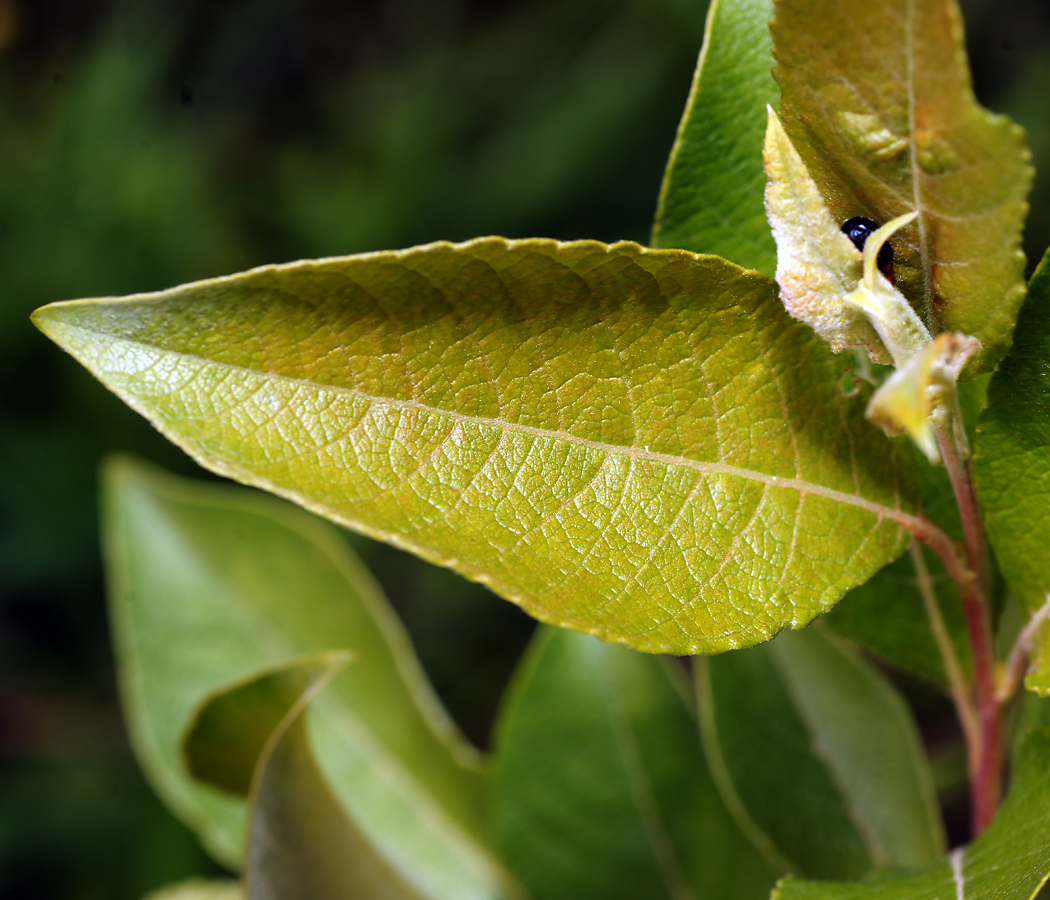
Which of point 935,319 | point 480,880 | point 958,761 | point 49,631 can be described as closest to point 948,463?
point 935,319

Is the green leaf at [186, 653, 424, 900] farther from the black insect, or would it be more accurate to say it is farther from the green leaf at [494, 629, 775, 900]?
the black insect

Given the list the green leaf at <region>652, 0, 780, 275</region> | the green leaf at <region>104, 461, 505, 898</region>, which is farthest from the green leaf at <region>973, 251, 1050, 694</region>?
the green leaf at <region>104, 461, 505, 898</region>

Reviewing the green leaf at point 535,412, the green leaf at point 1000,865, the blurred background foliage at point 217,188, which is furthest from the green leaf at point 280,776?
the blurred background foliage at point 217,188

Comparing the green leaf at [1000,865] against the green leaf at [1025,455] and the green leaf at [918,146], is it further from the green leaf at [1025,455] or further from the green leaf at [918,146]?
the green leaf at [918,146]

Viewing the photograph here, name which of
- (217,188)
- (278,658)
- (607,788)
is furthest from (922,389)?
(217,188)

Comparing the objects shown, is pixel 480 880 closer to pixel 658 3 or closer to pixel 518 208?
pixel 518 208

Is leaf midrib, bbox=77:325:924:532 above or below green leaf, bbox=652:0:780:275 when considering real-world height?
below
